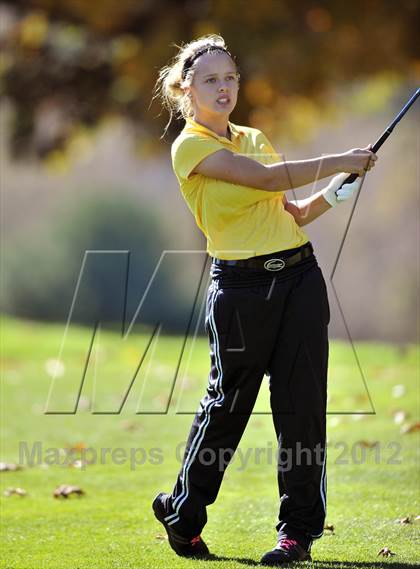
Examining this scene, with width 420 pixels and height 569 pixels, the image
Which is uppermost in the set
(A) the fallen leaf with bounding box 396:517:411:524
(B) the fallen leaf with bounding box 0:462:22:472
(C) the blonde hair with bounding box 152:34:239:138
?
(C) the blonde hair with bounding box 152:34:239:138

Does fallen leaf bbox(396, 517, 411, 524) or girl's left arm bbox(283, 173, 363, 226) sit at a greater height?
girl's left arm bbox(283, 173, 363, 226)

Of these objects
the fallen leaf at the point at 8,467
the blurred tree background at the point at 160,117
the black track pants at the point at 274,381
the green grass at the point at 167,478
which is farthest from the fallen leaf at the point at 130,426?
the blurred tree background at the point at 160,117

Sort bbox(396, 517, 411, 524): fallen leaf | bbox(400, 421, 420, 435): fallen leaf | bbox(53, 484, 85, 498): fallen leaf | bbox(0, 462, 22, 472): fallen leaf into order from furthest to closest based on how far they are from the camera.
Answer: bbox(400, 421, 420, 435): fallen leaf
bbox(0, 462, 22, 472): fallen leaf
bbox(53, 484, 85, 498): fallen leaf
bbox(396, 517, 411, 524): fallen leaf

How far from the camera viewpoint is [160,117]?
905cm

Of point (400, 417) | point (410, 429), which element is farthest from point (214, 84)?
point (400, 417)

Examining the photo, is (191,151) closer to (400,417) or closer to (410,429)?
(410,429)

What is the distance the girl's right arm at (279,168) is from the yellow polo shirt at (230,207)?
3cm

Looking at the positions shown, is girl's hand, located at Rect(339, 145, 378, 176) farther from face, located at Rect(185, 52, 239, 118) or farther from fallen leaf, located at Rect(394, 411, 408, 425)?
fallen leaf, located at Rect(394, 411, 408, 425)

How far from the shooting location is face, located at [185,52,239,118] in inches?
106

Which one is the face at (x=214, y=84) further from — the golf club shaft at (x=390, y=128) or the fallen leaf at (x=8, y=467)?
the fallen leaf at (x=8, y=467)

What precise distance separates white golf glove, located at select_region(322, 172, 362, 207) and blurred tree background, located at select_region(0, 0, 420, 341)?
506cm

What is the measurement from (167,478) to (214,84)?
1.70 m

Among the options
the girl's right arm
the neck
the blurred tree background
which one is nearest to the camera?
the girl's right arm

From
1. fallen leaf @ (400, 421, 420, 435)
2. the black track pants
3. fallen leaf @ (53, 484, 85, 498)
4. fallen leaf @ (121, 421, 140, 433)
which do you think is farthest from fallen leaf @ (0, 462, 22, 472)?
fallen leaf @ (400, 421, 420, 435)
